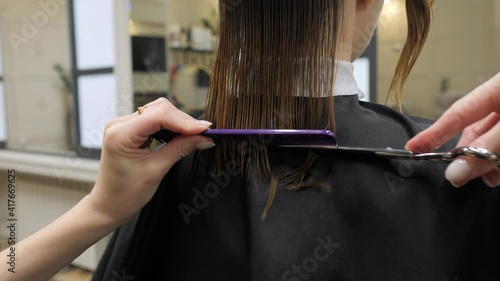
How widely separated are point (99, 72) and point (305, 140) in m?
2.19

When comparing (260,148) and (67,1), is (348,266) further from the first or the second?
(67,1)

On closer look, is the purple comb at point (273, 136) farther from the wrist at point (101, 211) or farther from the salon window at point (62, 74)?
the salon window at point (62, 74)

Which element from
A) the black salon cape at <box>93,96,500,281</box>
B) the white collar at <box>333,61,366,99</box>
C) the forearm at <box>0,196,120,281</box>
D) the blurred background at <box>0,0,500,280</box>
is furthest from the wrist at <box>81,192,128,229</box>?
the blurred background at <box>0,0,500,280</box>

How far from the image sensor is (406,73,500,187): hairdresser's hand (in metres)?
0.39

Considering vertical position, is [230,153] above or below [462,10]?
below

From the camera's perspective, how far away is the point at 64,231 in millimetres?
542

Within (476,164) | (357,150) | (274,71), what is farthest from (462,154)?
(274,71)

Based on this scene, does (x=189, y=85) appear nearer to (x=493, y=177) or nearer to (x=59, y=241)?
(x=59, y=241)

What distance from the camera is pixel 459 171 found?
1.38 ft

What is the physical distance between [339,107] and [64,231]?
0.40 metres

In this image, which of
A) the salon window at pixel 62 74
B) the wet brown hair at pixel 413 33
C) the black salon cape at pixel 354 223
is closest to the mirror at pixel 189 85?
the salon window at pixel 62 74

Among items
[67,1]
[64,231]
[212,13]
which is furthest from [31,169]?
[64,231]

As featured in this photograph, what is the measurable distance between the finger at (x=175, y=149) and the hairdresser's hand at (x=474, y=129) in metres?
0.24

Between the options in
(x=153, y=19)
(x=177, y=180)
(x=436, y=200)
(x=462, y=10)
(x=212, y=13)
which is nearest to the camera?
(x=436, y=200)
